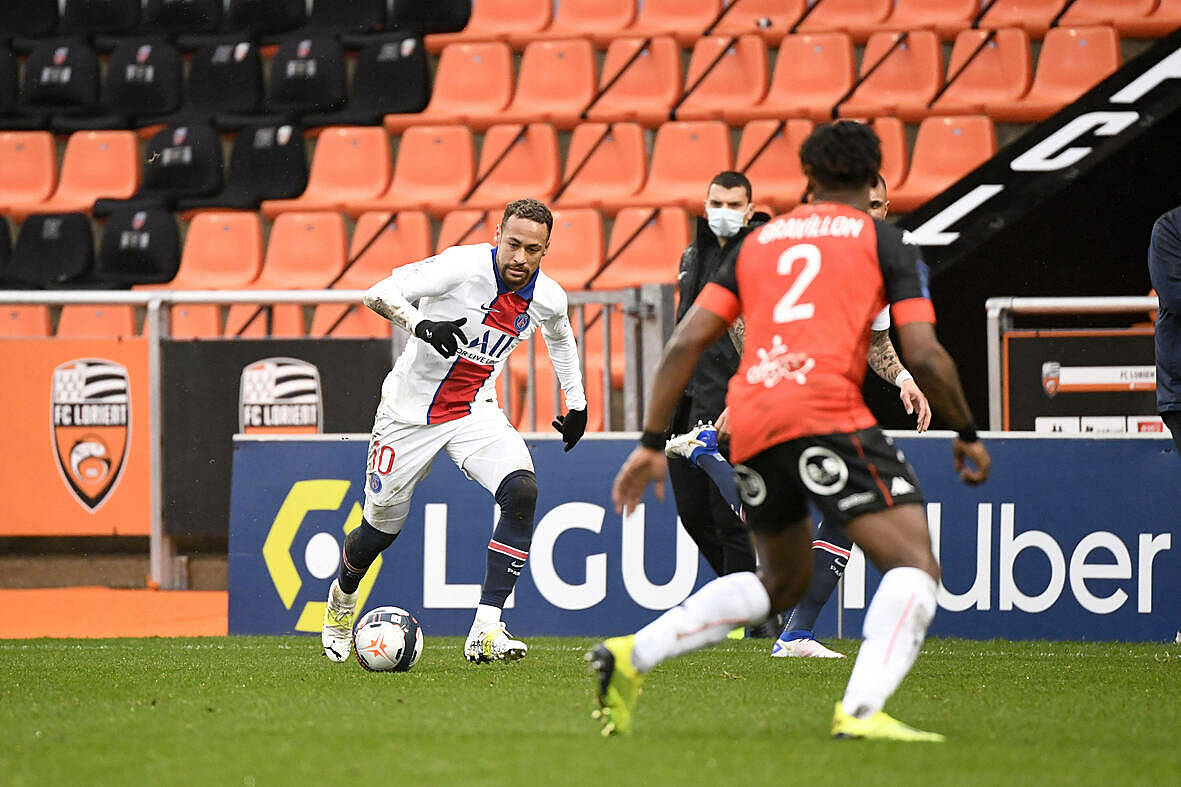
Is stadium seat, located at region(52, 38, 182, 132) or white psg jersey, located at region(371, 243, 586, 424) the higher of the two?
stadium seat, located at region(52, 38, 182, 132)

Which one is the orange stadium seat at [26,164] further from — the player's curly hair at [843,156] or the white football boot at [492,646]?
the player's curly hair at [843,156]

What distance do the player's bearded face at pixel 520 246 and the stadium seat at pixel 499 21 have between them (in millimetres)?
8856

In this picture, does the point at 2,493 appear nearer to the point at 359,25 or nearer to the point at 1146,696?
the point at 359,25

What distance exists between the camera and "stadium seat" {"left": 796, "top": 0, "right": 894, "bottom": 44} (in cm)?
1417

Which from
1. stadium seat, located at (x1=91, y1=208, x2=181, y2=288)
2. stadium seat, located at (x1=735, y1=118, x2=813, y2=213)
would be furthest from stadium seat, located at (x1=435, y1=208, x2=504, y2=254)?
stadium seat, located at (x1=91, y1=208, x2=181, y2=288)

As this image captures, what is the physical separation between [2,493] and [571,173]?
5.61m

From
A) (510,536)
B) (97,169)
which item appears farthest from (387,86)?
(510,536)

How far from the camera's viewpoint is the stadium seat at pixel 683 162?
1334cm

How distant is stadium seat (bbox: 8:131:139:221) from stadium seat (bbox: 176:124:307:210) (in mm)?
856

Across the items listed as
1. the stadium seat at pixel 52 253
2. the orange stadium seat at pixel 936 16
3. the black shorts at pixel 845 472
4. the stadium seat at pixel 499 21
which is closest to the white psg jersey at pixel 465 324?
the black shorts at pixel 845 472

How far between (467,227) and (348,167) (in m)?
1.83

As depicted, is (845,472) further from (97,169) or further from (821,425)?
(97,169)

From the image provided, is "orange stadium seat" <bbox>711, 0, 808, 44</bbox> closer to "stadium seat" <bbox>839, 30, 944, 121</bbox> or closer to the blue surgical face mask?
"stadium seat" <bbox>839, 30, 944, 121</bbox>

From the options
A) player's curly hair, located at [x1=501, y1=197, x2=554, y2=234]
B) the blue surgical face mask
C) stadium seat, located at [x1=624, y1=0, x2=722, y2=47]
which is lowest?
player's curly hair, located at [x1=501, y1=197, x2=554, y2=234]
